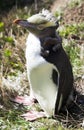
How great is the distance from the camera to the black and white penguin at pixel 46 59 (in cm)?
353

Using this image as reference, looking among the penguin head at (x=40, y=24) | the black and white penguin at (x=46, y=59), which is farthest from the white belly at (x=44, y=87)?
the penguin head at (x=40, y=24)

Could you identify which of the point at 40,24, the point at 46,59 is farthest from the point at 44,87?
the point at 40,24

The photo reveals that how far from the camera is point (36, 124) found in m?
3.81

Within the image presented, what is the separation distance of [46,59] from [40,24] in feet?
0.85

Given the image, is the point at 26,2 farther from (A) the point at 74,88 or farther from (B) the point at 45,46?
(B) the point at 45,46

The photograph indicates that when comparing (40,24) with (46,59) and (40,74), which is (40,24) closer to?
(46,59)

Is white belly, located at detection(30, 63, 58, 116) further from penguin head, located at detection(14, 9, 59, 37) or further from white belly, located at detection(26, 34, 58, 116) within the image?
penguin head, located at detection(14, 9, 59, 37)

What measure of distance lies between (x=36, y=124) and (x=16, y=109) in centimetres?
30

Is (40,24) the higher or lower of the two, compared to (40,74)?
higher

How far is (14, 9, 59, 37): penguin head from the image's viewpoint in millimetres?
3523

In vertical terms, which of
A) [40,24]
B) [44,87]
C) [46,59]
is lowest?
[44,87]

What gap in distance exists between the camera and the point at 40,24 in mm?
3531

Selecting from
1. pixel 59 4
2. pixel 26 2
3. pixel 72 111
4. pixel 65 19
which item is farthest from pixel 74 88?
pixel 26 2

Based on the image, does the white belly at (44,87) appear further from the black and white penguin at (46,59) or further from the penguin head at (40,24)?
the penguin head at (40,24)
